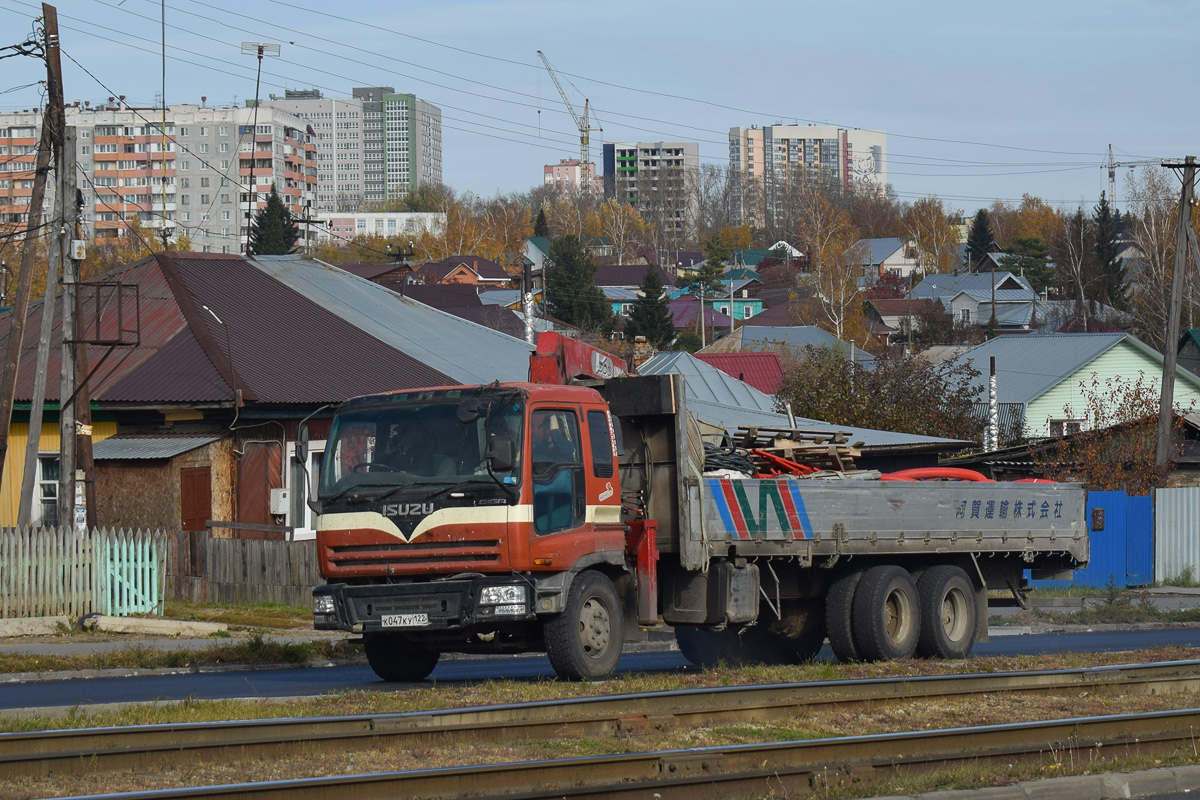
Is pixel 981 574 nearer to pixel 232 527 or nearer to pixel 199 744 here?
pixel 199 744

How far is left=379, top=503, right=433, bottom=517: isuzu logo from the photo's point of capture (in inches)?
447

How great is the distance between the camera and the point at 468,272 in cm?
11512

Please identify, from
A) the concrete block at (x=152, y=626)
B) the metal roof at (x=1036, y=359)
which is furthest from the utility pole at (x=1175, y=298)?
the concrete block at (x=152, y=626)

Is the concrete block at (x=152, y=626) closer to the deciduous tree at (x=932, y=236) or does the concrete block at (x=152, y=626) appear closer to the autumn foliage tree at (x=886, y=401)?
the autumn foliage tree at (x=886, y=401)

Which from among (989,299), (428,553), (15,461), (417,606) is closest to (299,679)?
(417,606)

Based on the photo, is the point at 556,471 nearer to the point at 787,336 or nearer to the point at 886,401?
the point at 886,401

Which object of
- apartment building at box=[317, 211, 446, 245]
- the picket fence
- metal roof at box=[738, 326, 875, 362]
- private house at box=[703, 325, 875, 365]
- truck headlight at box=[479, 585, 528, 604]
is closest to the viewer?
truck headlight at box=[479, 585, 528, 604]

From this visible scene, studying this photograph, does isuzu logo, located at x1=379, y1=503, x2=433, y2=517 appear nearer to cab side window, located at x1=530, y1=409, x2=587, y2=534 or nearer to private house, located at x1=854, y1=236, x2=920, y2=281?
cab side window, located at x1=530, y1=409, x2=587, y2=534

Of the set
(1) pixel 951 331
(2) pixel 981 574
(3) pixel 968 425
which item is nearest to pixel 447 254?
(1) pixel 951 331

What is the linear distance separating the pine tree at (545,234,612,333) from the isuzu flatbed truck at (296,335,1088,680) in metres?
81.1

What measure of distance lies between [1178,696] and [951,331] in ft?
290

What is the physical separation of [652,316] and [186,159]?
98.3 m

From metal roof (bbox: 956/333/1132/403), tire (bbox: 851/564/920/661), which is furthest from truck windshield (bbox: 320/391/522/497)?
metal roof (bbox: 956/333/1132/403)

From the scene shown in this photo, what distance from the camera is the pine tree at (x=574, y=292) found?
3821 inches
